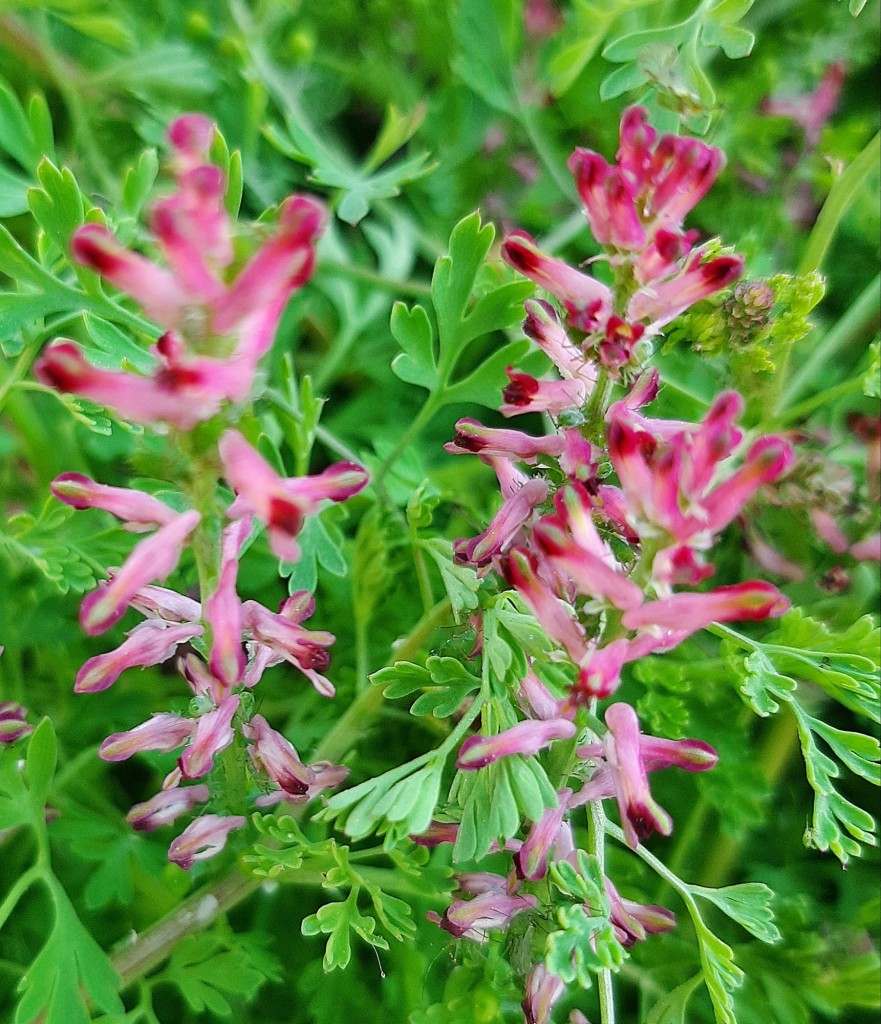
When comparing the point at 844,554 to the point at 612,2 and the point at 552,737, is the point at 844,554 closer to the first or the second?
the point at 552,737

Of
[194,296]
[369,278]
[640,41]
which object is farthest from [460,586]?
[369,278]

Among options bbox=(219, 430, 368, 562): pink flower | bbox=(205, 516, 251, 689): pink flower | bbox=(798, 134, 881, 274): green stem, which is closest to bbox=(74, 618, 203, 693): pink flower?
bbox=(205, 516, 251, 689): pink flower

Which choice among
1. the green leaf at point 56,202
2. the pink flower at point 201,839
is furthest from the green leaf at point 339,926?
the green leaf at point 56,202

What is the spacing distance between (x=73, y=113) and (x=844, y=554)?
5.05 ft

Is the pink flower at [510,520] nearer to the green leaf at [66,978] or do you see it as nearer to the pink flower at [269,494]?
the pink flower at [269,494]

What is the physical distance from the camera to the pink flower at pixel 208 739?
2.77 feet

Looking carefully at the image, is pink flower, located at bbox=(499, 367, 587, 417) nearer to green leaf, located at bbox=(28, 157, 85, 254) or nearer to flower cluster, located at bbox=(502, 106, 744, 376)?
flower cluster, located at bbox=(502, 106, 744, 376)

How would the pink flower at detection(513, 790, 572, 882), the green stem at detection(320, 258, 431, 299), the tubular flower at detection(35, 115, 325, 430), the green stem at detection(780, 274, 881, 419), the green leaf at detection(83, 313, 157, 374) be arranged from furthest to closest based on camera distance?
the green stem at detection(320, 258, 431, 299) → the green stem at detection(780, 274, 881, 419) → the green leaf at detection(83, 313, 157, 374) → the pink flower at detection(513, 790, 572, 882) → the tubular flower at detection(35, 115, 325, 430)

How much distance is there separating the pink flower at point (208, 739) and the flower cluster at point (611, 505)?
229mm

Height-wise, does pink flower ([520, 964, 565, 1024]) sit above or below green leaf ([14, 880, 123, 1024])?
above

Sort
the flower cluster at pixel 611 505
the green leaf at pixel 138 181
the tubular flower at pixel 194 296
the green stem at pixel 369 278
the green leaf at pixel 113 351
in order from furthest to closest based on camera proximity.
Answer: the green stem at pixel 369 278, the green leaf at pixel 138 181, the green leaf at pixel 113 351, the flower cluster at pixel 611 505, the tubular flower at pixel 194 296

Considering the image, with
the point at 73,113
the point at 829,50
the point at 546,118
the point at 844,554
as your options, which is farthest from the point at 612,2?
the point at 73,113

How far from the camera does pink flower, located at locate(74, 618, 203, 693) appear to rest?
2.72ft

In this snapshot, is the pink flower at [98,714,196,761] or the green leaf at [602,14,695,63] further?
the green leaf at [602,14,695,63]
